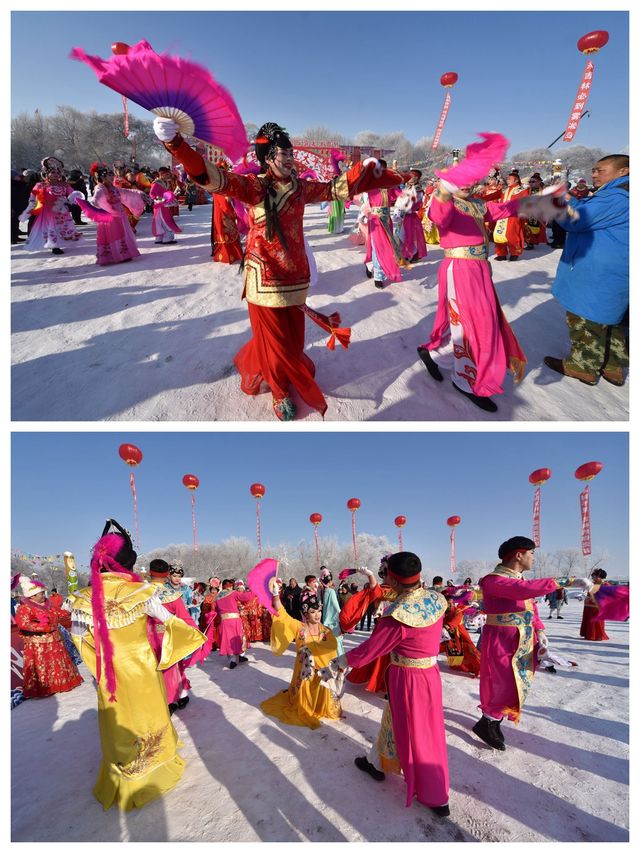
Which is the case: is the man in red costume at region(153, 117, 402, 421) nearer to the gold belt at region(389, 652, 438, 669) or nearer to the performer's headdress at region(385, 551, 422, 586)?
the performer's headdress at region(385, 551, 422, 586)

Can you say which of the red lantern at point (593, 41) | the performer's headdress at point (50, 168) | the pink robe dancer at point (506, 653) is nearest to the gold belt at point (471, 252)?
the pink robe dancer at point (506, 653)

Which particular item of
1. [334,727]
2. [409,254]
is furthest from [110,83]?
[409,254]

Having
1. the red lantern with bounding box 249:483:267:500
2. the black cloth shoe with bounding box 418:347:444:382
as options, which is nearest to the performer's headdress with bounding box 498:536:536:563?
the black cloth shoe with bounding box 418:347:444:382

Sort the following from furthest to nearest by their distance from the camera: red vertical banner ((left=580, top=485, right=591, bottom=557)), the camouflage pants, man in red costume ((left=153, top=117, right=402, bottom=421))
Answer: red vertical banner ((left=580, top=485, right=591, bottom=557)) → the camouflage pants → man in red costume ((left=153, top=117, right=402, bottom=421))

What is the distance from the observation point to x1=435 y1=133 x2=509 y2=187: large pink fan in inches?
127

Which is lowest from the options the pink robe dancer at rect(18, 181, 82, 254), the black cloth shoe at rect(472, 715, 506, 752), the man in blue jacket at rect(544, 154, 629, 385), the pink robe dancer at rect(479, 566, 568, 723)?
the black cloth shoe at rect(472, 715, 506, 752)

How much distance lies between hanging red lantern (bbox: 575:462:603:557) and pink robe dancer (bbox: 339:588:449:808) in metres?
3.33

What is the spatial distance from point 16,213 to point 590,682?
48.6 feet

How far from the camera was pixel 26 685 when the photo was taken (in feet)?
14.1

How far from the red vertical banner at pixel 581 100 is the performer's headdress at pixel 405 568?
14504 millimetres

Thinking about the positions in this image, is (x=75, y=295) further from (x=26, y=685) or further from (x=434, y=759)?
(x=434, y=759)

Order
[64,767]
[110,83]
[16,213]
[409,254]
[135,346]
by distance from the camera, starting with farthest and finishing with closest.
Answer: [16,213] < [409,254] < [135,346] < [64,767] < [110,83]

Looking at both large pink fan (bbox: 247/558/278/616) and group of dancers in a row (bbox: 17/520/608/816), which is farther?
large pink fan (bbox: 247/558/278/616)

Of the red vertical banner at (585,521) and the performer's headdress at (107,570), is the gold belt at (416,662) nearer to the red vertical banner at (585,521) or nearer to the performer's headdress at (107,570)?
the performer's headdress at (107,570)
